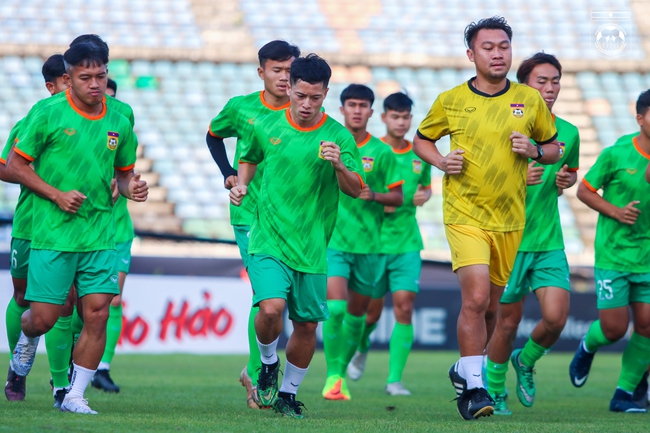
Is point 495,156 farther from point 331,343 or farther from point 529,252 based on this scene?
point 331,343

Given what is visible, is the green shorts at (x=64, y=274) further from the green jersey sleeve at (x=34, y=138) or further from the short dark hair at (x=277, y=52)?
the short dark hair at (x=277, y=52)

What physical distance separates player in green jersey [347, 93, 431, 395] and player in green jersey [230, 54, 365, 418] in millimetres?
2879

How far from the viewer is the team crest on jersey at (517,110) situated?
6.05m

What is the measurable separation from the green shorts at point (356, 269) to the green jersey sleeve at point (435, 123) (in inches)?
101

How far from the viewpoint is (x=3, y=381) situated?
8.50 metres

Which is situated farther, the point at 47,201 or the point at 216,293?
the point at 216,293

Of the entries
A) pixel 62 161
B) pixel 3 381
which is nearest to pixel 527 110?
pixel 62 161

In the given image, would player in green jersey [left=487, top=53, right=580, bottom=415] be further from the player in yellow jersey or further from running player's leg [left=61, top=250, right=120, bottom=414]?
running player's leg [left=61, top=250, right=120, bottom=414]

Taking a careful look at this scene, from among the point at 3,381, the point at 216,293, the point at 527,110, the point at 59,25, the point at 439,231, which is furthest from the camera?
the point at 59,25

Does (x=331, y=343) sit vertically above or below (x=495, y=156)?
below

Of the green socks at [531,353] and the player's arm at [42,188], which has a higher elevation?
the player's arm at [42,188]

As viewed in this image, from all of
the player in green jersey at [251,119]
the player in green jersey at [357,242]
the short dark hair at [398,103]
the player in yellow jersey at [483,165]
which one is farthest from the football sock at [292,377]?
the short dark hair at [398,103]

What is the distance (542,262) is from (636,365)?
1071mm

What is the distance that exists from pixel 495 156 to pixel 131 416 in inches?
106
